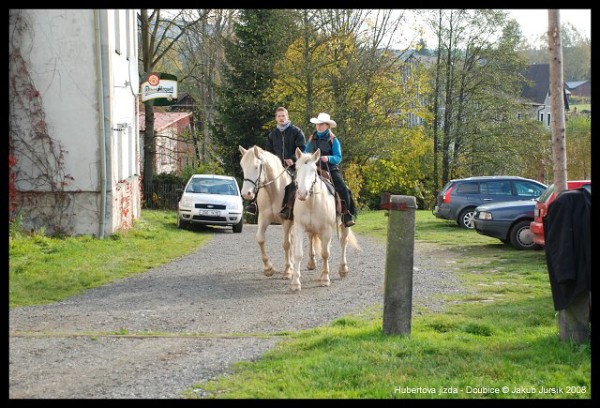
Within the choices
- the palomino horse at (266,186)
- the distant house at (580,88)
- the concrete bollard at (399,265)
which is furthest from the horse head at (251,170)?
the distant house at (580,88)

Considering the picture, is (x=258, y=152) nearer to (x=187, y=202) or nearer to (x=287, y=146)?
(x=287, y=146)

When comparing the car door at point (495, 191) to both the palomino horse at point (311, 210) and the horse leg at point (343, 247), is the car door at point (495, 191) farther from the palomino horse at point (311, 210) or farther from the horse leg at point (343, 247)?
the palomino horse at point (311, 210)

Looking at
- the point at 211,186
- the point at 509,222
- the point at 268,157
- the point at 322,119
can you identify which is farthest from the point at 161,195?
the point at 322,119

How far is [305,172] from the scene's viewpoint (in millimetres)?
11289

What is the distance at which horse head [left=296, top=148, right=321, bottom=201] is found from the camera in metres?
11.2

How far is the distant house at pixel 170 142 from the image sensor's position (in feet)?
97.1

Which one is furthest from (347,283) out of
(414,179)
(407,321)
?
(414,179)

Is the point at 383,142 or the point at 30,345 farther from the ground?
the point at 383,142

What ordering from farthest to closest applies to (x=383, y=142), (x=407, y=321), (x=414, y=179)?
(x=414, y=179) < (x=383, y=142) < (x=407, y=321)

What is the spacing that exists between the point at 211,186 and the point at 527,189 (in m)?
10.4

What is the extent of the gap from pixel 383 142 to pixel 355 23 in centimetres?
1166

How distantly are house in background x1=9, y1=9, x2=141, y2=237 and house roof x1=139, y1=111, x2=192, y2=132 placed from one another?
69.1 feet

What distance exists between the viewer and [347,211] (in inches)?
514
